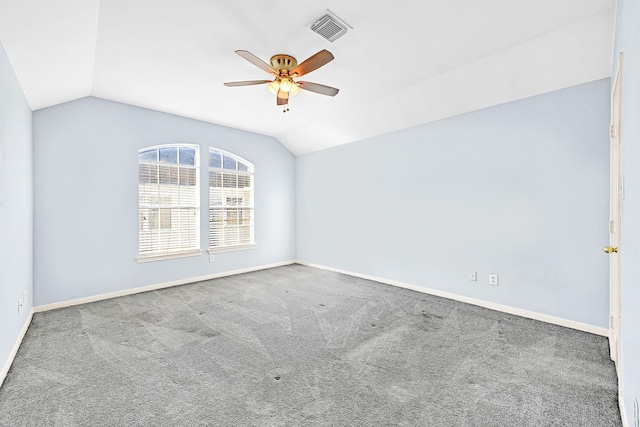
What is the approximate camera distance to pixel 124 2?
88.8 inches

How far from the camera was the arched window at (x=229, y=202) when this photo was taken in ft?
17.7

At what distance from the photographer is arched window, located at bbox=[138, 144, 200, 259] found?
4605 millimetres

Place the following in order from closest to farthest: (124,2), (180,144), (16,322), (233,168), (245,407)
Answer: (245,407), (124,2), (16,322), (180,144), (233,168)

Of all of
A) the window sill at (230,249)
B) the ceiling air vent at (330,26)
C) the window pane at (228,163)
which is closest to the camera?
the ceiling air vent at (330,26)

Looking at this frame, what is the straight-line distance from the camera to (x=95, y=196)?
409 centimetres

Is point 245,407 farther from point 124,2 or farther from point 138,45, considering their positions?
point 138,45

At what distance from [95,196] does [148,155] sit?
0.97m

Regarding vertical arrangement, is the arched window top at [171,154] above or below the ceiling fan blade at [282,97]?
below

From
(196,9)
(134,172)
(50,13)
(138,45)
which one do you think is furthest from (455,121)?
(134,172)

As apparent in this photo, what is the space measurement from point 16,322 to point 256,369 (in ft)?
7.48

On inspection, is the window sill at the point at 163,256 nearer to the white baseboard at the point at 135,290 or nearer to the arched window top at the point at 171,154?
the white baseboard at the point at 135,290

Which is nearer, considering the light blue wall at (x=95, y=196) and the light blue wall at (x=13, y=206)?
the light blue wall at (x=13, y=206)

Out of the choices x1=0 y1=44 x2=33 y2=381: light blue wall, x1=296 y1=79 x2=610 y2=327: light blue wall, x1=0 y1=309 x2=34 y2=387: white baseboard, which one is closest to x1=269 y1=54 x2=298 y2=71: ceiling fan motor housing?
x1=0 y1=44 x2=33 y2=381: light blue wall

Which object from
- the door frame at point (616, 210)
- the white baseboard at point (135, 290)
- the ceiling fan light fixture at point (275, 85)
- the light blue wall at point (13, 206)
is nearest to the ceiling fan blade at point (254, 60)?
the ceiling fan light fixture at point (275, 85)
